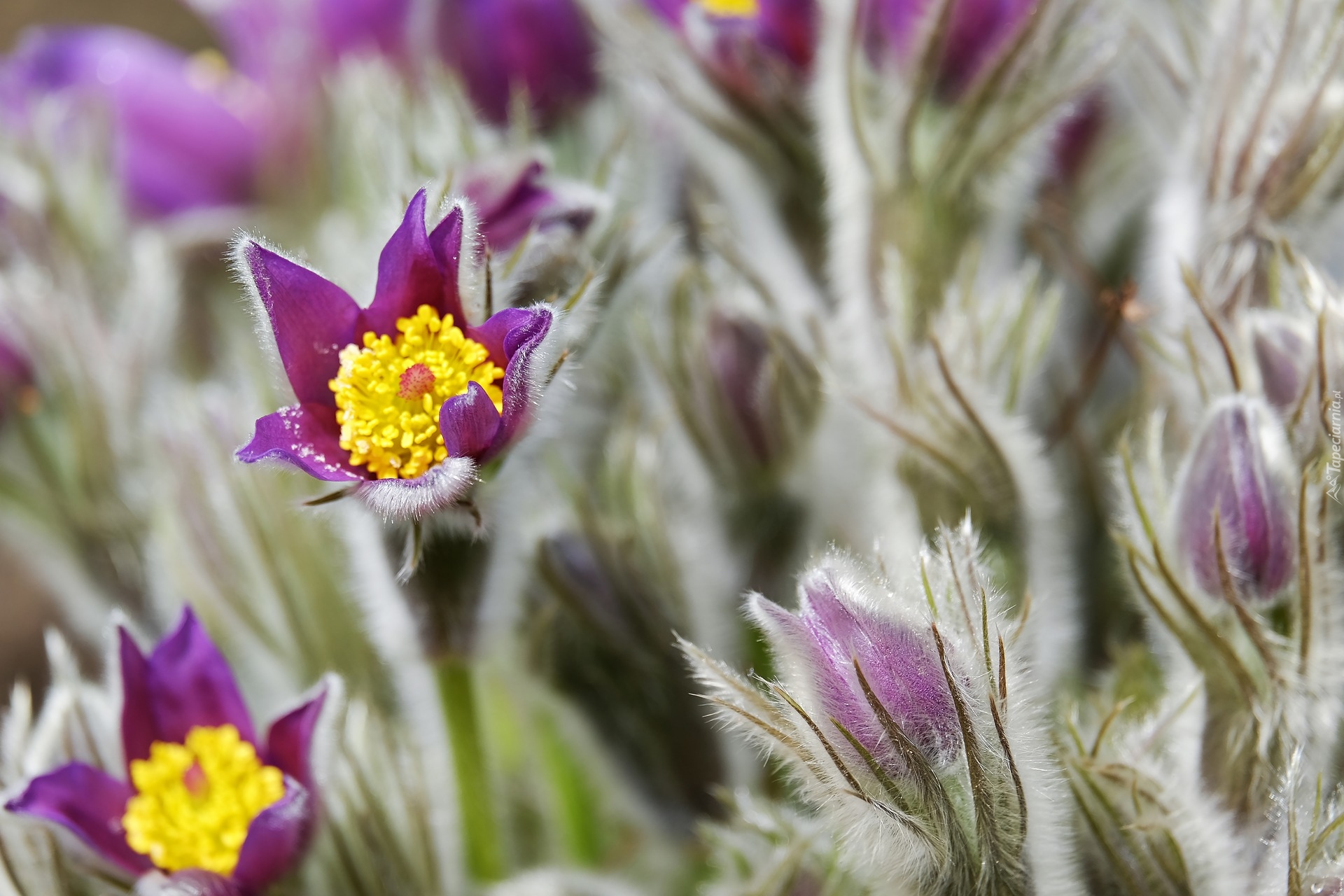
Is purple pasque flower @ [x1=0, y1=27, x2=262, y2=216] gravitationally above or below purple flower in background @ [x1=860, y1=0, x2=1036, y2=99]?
above

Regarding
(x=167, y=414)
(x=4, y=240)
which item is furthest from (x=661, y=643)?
(x=4, y=240)

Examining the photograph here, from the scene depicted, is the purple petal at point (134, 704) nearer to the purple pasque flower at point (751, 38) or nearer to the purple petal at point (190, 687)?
the purple petal at point (190, 687)

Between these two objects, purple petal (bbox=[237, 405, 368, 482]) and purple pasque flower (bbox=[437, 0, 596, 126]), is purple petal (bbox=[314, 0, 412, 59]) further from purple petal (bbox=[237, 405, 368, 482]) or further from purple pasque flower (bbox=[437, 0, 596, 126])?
purple petal (bbox=[237, 405, 368, 482])

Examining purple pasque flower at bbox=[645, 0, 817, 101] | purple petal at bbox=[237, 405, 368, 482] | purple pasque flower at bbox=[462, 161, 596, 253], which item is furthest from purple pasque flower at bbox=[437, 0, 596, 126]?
purple petal at bbox=[237, 405, 368, 482]

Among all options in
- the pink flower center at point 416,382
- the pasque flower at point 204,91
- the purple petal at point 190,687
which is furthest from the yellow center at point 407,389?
the pasque flower at point 204,91

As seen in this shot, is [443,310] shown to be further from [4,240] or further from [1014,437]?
[4,240]

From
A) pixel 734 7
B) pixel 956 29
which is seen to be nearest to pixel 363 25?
pixel 734 7
